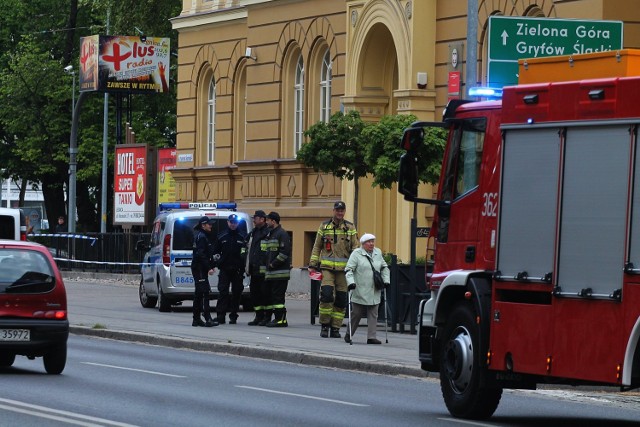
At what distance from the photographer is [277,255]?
26.6 meters

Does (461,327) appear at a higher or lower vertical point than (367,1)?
lower

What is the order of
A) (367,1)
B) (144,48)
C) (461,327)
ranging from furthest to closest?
(144,48) → (367,1) → (461,327)

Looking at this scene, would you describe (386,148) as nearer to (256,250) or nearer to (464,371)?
(256,250)

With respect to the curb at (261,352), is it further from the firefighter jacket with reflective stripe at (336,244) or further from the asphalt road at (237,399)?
the firefighter jacket with reflective stripe at (336,244)

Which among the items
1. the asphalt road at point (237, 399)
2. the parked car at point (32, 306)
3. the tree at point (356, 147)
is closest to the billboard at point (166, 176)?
the tree at point (356, 147)

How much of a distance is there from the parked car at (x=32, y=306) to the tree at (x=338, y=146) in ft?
40.6

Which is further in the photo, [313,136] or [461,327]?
[313,136]

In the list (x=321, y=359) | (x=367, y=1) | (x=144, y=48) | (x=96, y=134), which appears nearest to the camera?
(x=321, y=359)

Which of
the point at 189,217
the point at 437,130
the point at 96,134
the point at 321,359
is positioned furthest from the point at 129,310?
the point at 96,134

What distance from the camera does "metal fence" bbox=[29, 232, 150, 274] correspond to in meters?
48.2

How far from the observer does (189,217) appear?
31.8m

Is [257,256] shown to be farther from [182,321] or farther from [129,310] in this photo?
[129,310]

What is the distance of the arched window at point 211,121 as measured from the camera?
4519 cm

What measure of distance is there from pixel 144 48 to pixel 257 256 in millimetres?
27877
